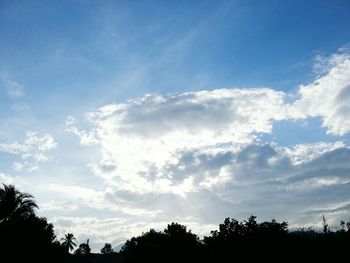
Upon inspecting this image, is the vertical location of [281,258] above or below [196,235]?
below

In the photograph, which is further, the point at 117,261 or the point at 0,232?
the point at 117,261

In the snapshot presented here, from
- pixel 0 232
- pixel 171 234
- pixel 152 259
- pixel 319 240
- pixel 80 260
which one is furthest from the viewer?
pixel 171 234

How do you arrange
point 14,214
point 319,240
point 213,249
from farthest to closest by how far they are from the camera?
point 319,240 < point 213,249 < point 14,214

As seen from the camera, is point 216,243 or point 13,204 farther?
point 216,243

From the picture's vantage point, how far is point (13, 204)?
86.4 ft

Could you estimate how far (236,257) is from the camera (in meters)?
36.7

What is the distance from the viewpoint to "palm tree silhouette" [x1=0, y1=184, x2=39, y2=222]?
25922 millimetres

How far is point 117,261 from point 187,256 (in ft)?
70.6

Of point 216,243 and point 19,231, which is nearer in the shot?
point 19,231

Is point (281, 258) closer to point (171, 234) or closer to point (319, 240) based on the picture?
point (319, 240)

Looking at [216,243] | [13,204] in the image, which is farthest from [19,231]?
[216,243]

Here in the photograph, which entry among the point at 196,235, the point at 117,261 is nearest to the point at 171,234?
the point at 196,235

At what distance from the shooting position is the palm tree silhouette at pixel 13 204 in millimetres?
25922

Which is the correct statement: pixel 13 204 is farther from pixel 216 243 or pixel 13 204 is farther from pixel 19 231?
pixel 216 243
